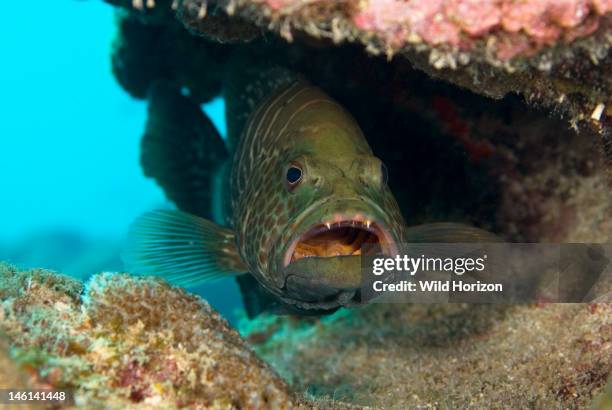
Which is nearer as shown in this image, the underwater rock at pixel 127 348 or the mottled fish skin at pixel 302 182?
the underwater rock at pixel 127 348

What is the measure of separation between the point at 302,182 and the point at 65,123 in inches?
3106

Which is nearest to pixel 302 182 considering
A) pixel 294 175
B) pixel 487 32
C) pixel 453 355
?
pixel 294 175

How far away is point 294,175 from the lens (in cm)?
325

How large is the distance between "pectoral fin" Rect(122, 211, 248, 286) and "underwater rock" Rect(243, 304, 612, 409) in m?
1.18

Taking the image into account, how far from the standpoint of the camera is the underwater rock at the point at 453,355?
2879 mm

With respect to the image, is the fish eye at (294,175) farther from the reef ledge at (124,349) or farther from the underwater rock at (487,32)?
the reef ledge at (124,349)

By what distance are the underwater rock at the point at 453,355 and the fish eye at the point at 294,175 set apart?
4.40ft

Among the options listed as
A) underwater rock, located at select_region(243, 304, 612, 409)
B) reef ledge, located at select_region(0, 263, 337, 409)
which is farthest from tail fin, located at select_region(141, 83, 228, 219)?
reef ledge, located at select_region(0, 263, 337, 409)

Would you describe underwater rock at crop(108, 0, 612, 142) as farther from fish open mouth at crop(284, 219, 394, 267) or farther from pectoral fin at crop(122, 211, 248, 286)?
pectoral fin at crop(122, 211, 248, 286)

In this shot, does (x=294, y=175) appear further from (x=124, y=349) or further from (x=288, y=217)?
(x=124, y=349)

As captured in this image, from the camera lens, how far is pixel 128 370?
5.98 feet

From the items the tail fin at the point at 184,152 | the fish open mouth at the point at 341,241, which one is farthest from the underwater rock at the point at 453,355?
the tail fin at the point at 184,152

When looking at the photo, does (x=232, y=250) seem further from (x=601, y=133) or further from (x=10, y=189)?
(x=10, y=189)

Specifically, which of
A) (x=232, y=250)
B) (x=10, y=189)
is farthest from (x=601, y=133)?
(x=10, y=189)
